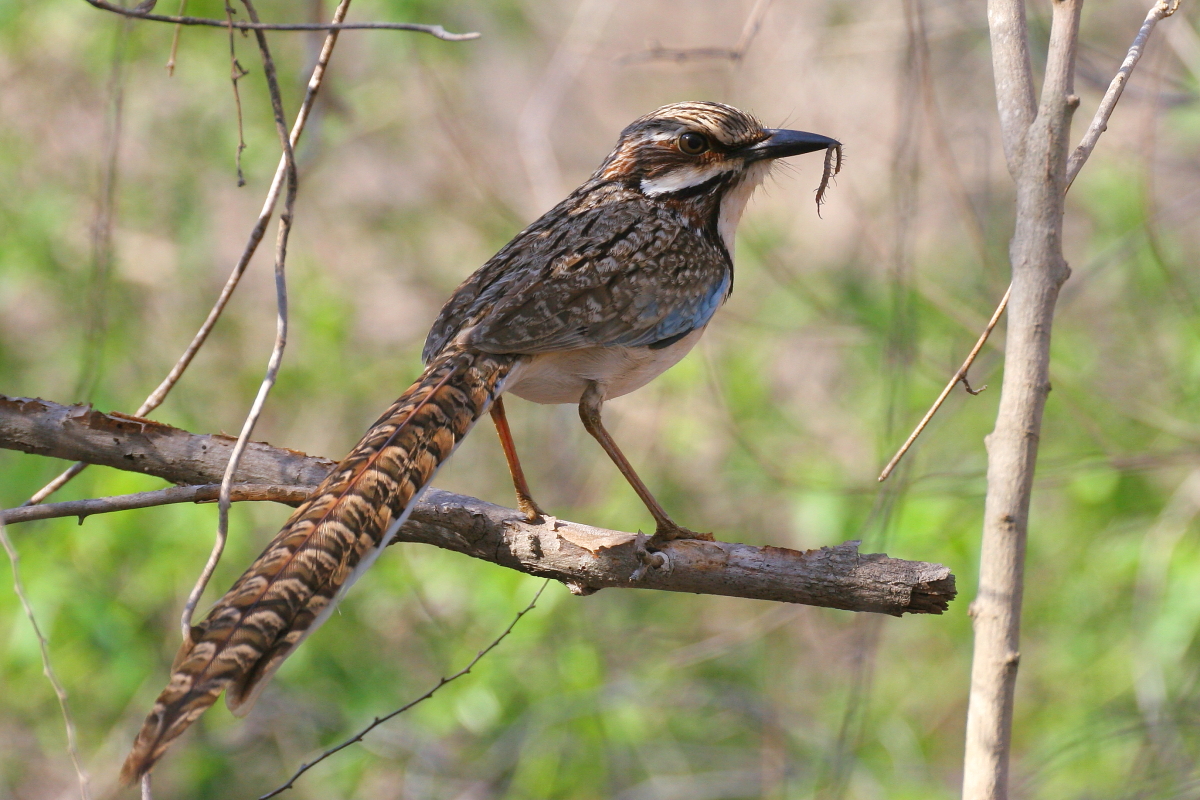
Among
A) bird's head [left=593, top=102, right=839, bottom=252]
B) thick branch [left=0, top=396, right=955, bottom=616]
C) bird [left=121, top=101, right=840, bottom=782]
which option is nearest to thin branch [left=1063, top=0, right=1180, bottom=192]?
thick branch [left=0, top=396, right=955, bottom=616]

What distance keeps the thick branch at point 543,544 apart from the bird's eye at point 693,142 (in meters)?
1.73

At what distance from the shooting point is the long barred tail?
2.49 meters

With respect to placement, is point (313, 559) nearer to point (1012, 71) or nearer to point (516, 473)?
point (516, 473)

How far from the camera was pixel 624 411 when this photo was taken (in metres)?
9.91

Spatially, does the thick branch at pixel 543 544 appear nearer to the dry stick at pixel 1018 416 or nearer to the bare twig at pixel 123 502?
the bare twig at pixel 123 502

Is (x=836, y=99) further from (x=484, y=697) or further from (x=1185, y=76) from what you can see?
(x=484, y=697)

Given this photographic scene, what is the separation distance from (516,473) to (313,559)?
1379mm

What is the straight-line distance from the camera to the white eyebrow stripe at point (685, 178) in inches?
174

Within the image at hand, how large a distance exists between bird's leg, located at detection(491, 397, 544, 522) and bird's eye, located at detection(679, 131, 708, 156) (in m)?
1.32

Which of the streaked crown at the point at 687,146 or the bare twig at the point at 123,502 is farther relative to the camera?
the streaked crown at the point at 687,146

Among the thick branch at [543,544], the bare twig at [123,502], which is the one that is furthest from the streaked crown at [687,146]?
the bare twig at [123,502]

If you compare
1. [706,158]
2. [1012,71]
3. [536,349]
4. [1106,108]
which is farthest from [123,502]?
[1106,108]

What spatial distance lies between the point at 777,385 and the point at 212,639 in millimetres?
8652

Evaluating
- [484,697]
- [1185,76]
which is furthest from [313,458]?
[1185,76]
